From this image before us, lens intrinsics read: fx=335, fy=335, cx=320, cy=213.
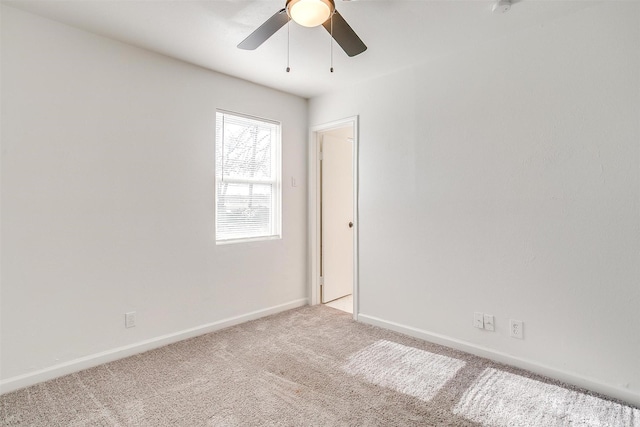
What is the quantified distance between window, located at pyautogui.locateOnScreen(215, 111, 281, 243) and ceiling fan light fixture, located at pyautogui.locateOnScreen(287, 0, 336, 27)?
1731 mm

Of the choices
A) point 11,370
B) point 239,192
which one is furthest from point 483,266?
point 11,370

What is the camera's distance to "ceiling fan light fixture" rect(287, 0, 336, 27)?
161 centimetres

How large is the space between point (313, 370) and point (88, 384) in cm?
150

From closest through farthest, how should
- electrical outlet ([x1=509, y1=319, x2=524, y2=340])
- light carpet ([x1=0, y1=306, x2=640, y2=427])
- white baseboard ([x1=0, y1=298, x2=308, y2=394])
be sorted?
light carpet ([x1=0, y1=306, x2=640, y2=427]) < white baseboard ([x1=0, y1=298, x2=308, y2=394]) < electrical outlet ([x1=509, y1=319, x2=524, y2=340])

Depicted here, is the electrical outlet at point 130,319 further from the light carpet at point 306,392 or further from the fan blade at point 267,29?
the fan blade at point 267,29

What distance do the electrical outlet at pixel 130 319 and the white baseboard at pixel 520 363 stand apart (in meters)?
2.12

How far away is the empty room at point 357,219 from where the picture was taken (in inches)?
80.0

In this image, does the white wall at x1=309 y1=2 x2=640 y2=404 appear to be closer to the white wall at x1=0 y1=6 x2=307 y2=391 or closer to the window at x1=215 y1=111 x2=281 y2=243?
the window at x1=215 y1=111 x2=281 y2=243

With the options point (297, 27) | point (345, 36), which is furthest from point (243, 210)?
point (345, 36)

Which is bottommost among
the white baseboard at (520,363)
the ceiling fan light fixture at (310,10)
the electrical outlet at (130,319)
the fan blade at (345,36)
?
the white baseboard at (520,363)

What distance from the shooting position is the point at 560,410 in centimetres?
194

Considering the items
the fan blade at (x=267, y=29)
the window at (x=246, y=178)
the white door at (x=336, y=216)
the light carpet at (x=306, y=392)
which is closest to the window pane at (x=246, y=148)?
the window at (x=246, y=178)


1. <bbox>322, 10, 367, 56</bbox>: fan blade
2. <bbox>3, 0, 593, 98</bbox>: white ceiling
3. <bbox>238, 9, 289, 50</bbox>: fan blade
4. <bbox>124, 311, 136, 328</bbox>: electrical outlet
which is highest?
<bbox>3, 0, 593, 98</bbox>: white ceiling

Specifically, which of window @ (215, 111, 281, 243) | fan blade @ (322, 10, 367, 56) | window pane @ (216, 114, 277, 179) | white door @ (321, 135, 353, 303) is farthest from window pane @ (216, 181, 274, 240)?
fan blade @ (322, 10, 367, 56)
